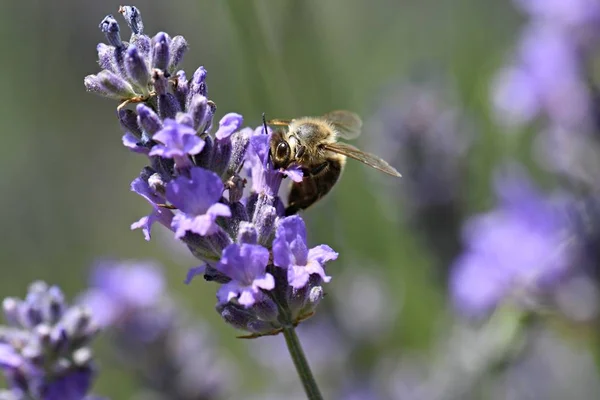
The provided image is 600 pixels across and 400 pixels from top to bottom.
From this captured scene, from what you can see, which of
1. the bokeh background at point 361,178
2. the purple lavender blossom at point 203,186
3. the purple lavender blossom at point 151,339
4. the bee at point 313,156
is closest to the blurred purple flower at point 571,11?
the bokeh background at point 361,178

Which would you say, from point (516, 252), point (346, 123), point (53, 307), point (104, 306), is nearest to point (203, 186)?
point (53, 307)

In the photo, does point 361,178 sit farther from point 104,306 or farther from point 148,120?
point 148,120

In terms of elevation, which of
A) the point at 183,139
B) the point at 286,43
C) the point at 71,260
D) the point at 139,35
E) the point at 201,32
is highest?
the point at 201,32

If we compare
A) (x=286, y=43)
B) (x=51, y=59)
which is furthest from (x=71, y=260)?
(x=286, y=43)

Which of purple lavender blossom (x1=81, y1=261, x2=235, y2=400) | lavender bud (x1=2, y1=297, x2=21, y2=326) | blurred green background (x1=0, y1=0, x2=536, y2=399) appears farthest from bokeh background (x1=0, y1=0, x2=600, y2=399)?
lavender bud (x1=2, y1=297, x2=21, y2=326)

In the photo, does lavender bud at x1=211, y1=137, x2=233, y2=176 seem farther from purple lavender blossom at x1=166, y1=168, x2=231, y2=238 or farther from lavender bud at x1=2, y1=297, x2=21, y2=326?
lavender bud at x1=2, y1=297, x2=21, y2=326

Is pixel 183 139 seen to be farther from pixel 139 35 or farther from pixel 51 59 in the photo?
pixel 51 59

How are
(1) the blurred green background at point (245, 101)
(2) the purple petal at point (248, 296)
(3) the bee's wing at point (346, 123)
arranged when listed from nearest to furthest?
(2) the purple petal at point (248, 296) → (3) the bee's wing at point (346, 123) → (1) the blurred green background at point (245, 101)

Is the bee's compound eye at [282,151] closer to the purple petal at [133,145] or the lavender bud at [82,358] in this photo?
the purple petal at [133,145]
